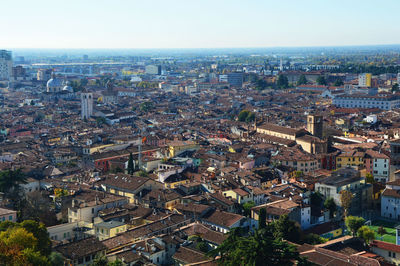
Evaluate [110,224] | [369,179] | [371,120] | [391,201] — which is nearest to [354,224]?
[391,201]

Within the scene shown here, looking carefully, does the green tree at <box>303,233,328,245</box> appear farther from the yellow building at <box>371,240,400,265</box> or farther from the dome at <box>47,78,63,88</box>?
the dome at <box>47,78,63,88</box>

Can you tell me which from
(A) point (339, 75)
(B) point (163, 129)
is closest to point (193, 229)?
(B) point (163, 129)

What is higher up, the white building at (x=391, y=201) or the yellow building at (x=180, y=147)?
the yellow building at (x=180, y=147)

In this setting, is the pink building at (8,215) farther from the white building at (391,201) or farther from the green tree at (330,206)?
the white building at (391,201)

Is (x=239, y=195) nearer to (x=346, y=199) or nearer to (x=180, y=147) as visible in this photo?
(x=346, y=199)

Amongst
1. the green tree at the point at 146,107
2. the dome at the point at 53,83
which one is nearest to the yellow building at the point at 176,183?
the green tree at the point at 146,107

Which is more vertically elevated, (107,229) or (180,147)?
(180,147)

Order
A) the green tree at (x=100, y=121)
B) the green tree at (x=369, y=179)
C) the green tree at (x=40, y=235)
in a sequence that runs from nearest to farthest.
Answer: the green tree at (x=40, y=235), the green tree at (x=369, y=179), the green tree at (x=100, y=121)
